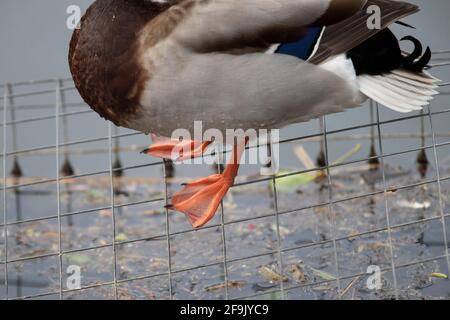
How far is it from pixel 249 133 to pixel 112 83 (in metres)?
0.43

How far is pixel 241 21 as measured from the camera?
2307mm

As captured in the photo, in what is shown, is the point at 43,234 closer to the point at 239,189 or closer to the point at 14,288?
the point at 14,288

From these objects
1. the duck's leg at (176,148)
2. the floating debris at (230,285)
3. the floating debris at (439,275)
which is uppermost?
the duck's leg at (176,148)

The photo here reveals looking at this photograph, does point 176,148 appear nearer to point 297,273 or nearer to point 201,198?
point 201,198

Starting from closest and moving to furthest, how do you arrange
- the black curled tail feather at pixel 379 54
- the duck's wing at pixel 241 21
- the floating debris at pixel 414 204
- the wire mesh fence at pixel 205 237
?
the duck's wing at pixel 241 21
the black curled tail feather at pixel 379 54
the wire mesh fence at pixel 205 237
the floating debris at pixel 414 204

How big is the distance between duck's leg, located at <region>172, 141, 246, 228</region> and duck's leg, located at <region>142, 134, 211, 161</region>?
149 millimetres

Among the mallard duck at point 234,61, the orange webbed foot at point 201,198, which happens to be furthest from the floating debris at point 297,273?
the mallard duck at point 234,61

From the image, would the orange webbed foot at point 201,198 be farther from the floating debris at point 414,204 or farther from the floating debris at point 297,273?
the floating debris at point 414,204

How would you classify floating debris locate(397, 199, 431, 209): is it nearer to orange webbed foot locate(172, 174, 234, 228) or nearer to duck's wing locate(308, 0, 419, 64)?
orange webbed foot locate(172, 174, 234, 228)

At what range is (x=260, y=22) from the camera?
7.61 ft

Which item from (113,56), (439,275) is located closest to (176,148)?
(113,56)

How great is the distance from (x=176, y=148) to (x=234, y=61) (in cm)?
66

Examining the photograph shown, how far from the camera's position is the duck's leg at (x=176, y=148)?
9.48 ft

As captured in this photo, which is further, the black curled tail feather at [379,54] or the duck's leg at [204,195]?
the duck's leg at [204,195]
